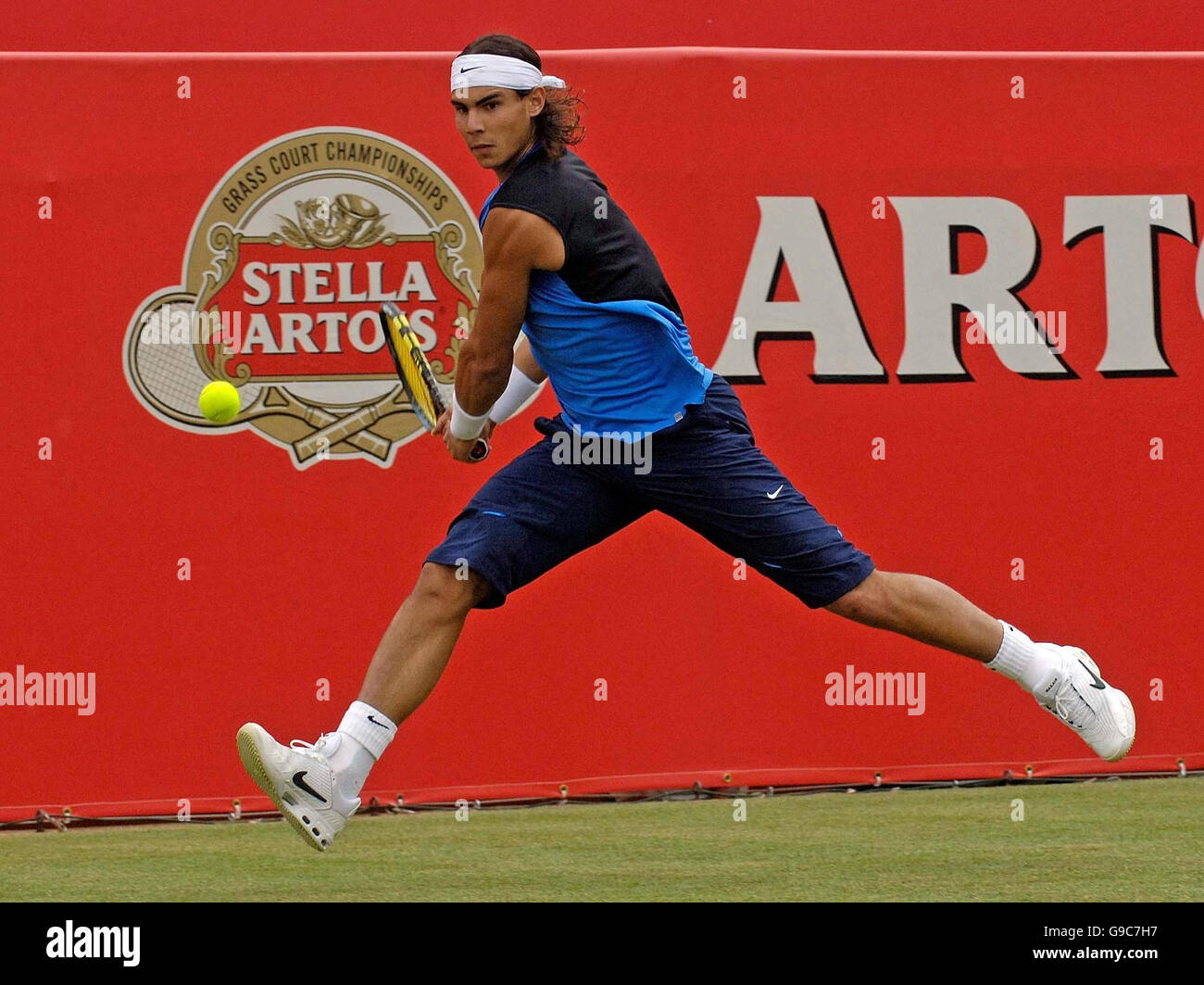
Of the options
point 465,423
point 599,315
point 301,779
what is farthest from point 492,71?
point 301,779

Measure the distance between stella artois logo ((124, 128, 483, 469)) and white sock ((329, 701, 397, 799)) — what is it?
2.42m

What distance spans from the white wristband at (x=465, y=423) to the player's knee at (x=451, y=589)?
367 mm

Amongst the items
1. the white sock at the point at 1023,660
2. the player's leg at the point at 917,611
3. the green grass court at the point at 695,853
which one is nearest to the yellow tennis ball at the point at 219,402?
the green grass court at the point at 695,853

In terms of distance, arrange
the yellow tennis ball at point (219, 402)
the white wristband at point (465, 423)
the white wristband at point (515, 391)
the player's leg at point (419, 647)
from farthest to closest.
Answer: the yellow tennis ball at point (219, 402), the white wristband at point (515, 391), the white wristband at point (465, 423), the player's leg at point (419, 647)

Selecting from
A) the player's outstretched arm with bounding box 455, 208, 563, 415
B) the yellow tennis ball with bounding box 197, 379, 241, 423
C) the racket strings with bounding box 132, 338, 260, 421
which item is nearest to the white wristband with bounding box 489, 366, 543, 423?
the player's outstretched arm with bounding box 455, 208, 563, 415

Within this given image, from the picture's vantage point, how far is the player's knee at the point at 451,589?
4488 millimetres

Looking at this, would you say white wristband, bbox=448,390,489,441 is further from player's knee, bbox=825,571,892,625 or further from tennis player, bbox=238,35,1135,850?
player's knee, bbox=825,571,892,625

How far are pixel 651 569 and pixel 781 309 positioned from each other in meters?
1.05

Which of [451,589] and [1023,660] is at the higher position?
[451,589]

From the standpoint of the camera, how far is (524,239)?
438 cm

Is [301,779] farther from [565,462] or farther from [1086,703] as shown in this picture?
[1086,703]

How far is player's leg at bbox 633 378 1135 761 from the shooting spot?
4.53 m

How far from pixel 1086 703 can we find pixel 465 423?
1678 mm

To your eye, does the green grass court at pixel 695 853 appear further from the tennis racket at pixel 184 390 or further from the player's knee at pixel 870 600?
the tennis racket at pixel 184 390
